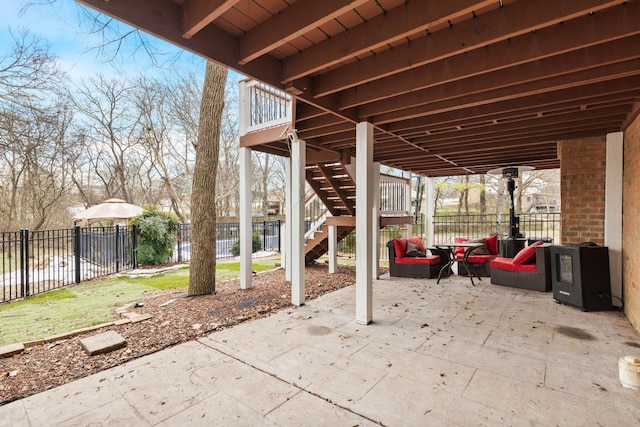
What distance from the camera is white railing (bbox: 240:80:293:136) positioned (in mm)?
5715

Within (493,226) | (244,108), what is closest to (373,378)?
(244,108)

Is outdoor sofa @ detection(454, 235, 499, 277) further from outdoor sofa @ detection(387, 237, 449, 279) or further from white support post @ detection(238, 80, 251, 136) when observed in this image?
white support post @ detection(238, 80, 251, 136)

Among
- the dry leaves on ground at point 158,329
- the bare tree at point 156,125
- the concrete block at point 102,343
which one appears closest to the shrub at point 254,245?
the dry leaves on ground at point 158,329

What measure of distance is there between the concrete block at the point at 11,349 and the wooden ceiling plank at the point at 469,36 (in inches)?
154

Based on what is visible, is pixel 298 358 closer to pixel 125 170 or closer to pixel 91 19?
pixel 91 19

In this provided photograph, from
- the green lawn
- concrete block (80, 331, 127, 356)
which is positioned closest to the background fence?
the green lawn

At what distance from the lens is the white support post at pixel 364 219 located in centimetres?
382

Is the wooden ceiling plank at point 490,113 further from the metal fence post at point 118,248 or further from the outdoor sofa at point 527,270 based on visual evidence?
the metal fence post at point 118,248

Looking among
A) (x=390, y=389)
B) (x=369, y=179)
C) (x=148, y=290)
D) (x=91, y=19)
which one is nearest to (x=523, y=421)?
(x=390, y=389)

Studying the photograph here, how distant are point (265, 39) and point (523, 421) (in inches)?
126

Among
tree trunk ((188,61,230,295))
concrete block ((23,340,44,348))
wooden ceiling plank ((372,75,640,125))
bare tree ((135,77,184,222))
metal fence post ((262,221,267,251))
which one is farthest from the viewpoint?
bare tree ((135,77,184,222))

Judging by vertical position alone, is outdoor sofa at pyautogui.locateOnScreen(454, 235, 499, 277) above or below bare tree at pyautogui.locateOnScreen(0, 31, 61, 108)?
below

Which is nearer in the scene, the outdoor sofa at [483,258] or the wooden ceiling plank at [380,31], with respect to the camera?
the wooden ceiling plank at [380,31]

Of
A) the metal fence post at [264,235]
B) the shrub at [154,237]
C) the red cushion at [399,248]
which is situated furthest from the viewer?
the metal fence post at [264,235]
